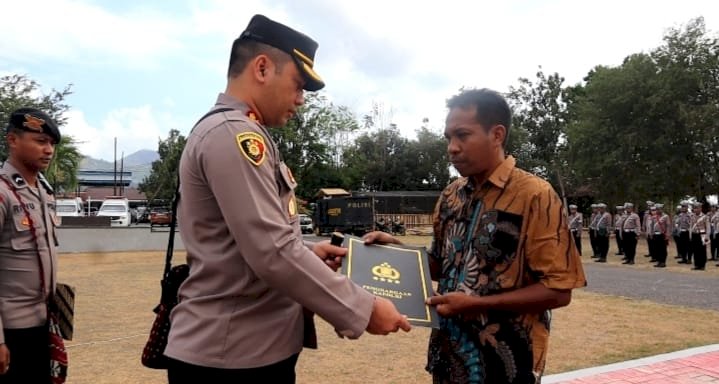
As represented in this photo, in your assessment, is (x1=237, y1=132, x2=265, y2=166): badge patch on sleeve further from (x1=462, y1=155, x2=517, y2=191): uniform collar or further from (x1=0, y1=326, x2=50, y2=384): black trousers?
(x1=0, y1=326, x2=50, y2=384): black trousers

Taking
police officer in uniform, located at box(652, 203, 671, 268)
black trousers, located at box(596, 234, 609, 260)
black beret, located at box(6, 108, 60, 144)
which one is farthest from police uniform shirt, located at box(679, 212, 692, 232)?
black beret, located at box(6, 108, 60, 144)

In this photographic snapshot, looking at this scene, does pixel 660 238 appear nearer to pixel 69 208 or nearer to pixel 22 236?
pixel 22 236

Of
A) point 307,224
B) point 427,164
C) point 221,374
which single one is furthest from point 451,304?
point 427,164

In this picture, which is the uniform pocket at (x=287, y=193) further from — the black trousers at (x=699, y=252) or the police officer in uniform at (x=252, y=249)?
the black trousers at (x=699, y=252)

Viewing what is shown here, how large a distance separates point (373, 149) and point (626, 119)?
Answer: 83.2 ft

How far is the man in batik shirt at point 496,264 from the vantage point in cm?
218

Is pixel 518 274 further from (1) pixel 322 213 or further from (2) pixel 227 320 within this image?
(1) pixel 322 213

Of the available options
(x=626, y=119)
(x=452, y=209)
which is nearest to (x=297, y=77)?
(x=452, y=209)

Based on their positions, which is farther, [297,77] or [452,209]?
[452,209]

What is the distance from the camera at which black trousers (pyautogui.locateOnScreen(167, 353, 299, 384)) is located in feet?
5.92

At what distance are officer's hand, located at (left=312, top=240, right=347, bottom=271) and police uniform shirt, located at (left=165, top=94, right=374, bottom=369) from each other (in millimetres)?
346

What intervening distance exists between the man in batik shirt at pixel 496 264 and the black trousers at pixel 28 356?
187 cm

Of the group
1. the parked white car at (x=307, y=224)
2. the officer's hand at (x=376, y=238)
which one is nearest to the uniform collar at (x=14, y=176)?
the officer's hand at (x=376, y=238)

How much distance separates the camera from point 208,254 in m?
1.80
